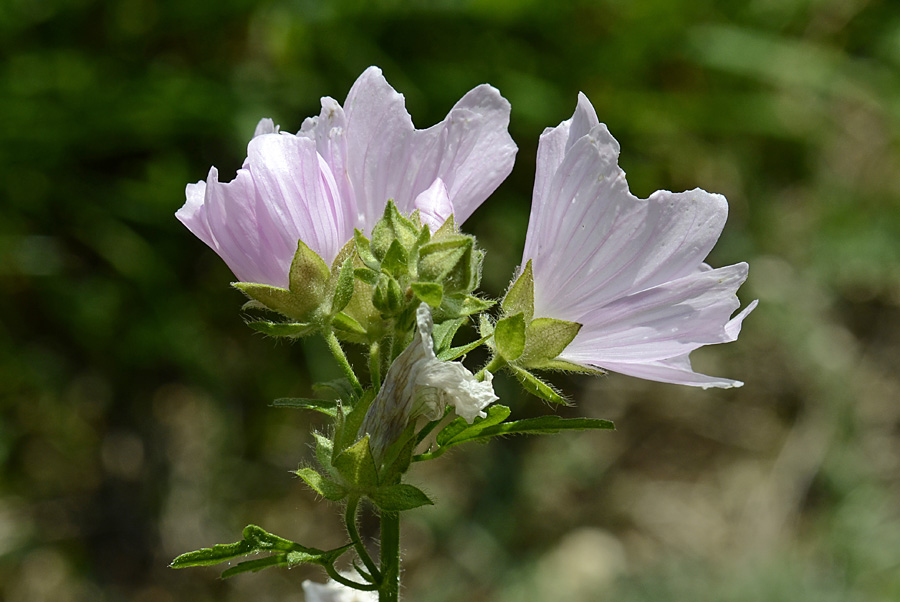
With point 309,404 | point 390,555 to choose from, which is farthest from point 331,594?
point 309,404

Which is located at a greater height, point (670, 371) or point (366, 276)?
point (366, 276)

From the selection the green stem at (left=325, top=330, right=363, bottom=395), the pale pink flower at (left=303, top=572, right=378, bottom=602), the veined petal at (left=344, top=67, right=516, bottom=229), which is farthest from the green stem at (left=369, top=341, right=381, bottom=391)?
the pale pink flower at (left=303, top=572, right=378, bottom=602)

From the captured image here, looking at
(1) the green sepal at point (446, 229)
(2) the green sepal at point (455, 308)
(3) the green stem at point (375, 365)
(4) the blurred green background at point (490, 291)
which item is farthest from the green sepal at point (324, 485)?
(4) the blurred green background at point (490, 291)

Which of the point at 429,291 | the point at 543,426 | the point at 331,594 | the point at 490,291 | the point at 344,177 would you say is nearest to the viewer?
the point at 429,291

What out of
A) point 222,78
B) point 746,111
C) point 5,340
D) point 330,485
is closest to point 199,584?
point 5,340

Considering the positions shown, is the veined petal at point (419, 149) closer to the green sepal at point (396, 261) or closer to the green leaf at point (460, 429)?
the green sepal at point (396, 261)

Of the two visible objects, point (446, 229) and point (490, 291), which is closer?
point (446, 229)

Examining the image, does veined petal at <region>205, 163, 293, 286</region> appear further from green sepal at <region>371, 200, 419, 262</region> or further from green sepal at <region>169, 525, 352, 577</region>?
green sepal at <region>169, 525, 352, 577</region>

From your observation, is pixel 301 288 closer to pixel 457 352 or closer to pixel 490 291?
pixel 457 352
